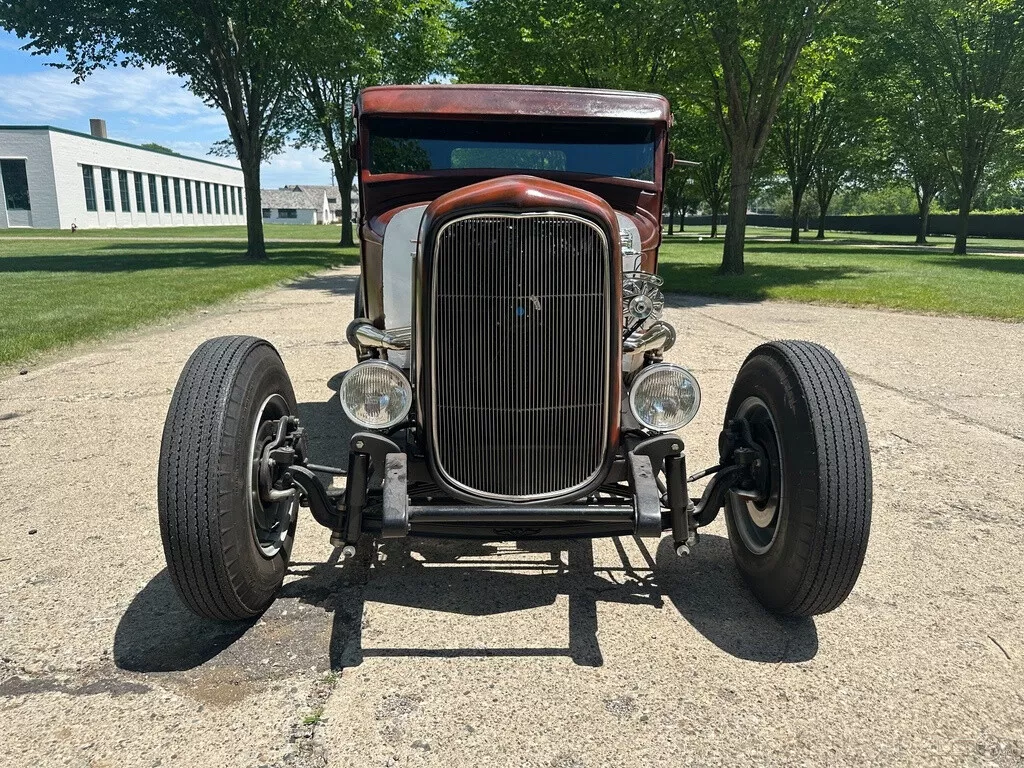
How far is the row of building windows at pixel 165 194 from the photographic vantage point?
5016 centimetres

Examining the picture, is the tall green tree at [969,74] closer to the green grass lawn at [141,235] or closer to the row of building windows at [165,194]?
the green grass lawn at [141,235]

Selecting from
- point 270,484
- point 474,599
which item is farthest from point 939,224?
point 270,484

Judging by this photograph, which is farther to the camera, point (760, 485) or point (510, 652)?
point (760, 485)

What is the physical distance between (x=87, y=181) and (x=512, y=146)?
55336 mm

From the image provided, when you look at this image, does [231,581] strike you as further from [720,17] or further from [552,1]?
[552,1]

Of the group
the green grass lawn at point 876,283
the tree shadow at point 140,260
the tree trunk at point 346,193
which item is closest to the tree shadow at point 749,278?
the green grass lawn at point 876,283

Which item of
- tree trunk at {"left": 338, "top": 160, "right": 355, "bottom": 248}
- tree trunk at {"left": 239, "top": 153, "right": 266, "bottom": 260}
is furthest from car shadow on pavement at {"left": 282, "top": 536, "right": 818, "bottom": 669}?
tree trunk at {"left": 338, "top": 160, "right": 355, "bottom": 248}

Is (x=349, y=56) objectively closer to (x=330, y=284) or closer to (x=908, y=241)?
(x=330, y=284)

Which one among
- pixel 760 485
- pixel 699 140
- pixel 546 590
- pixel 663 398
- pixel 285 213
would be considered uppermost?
pixel 699 140

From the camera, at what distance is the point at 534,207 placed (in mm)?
2490

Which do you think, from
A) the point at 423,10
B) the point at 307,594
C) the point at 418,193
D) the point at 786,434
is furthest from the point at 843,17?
the point at 423,10

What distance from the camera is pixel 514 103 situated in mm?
3994

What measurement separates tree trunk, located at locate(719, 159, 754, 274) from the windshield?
13455 millimetres

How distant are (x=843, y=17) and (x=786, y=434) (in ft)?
45.8
